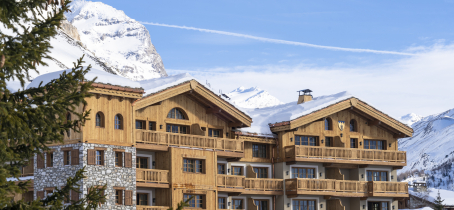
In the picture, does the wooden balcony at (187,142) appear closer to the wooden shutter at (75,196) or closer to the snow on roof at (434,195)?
the wooden shutter at (75,196)

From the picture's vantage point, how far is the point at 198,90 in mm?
43531

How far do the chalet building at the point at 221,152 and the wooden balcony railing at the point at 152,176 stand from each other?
57 mm

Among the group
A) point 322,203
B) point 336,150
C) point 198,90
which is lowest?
point 322,203

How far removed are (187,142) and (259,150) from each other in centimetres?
759

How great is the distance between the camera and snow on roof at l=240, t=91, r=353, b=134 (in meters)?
47.9

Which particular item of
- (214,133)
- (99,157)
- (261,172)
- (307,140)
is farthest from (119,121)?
(307,140)

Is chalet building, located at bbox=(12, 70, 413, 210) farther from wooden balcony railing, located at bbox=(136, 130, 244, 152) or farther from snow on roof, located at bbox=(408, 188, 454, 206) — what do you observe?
snow on roof, located at bbox=(408, 188, 454, 206)

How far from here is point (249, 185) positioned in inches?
1804

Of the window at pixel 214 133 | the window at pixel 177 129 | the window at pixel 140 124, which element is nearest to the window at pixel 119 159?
the window at pixel 140 124

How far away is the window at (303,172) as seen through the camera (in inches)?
1922

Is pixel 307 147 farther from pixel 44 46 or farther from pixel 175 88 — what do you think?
pixel 44 46

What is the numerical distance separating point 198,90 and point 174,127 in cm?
278

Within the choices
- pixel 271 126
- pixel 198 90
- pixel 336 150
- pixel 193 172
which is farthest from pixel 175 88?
pixel 336 150

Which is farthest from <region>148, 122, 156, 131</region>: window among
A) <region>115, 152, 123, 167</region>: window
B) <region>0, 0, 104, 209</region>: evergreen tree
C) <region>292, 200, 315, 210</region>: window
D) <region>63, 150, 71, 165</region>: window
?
<region>0, 0, 104, 209</region>: evergreen tree
